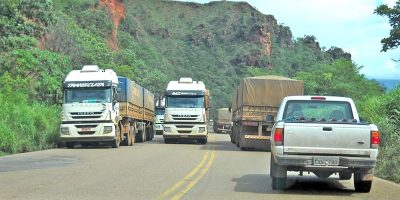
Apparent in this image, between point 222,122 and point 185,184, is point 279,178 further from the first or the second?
point 222,122

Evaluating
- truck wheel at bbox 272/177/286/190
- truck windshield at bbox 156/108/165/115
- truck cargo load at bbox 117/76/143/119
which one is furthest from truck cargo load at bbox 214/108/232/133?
truck wheel at bbox 272/177/286/190

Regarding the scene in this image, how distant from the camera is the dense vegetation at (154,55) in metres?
29.4

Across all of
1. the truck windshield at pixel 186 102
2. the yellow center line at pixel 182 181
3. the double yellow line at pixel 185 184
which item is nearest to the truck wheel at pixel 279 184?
the double yellow line at pixel 185 184

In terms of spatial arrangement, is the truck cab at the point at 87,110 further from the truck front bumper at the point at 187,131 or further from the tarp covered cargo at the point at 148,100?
the tarp covered cargo at the point at 148,100

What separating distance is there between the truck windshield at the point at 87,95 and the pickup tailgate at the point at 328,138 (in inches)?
664

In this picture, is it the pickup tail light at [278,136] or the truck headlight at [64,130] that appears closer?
the pickup tail light at [278,136]

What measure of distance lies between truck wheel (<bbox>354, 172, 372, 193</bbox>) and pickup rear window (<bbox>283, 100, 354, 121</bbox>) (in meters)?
1.33

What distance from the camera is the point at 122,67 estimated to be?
65.9 m

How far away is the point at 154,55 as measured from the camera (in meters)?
108

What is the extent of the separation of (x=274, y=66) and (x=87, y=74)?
103m

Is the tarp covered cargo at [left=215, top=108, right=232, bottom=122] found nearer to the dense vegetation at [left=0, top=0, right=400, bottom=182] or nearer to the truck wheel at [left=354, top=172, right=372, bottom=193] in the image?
the dense vegetation at [left=0, top=0, right=400, bottom=182]

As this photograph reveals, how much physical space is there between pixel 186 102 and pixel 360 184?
22718 mm

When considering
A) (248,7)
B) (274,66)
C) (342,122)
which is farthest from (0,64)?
(248,7)

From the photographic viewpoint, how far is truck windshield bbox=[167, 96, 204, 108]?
35438 mm
